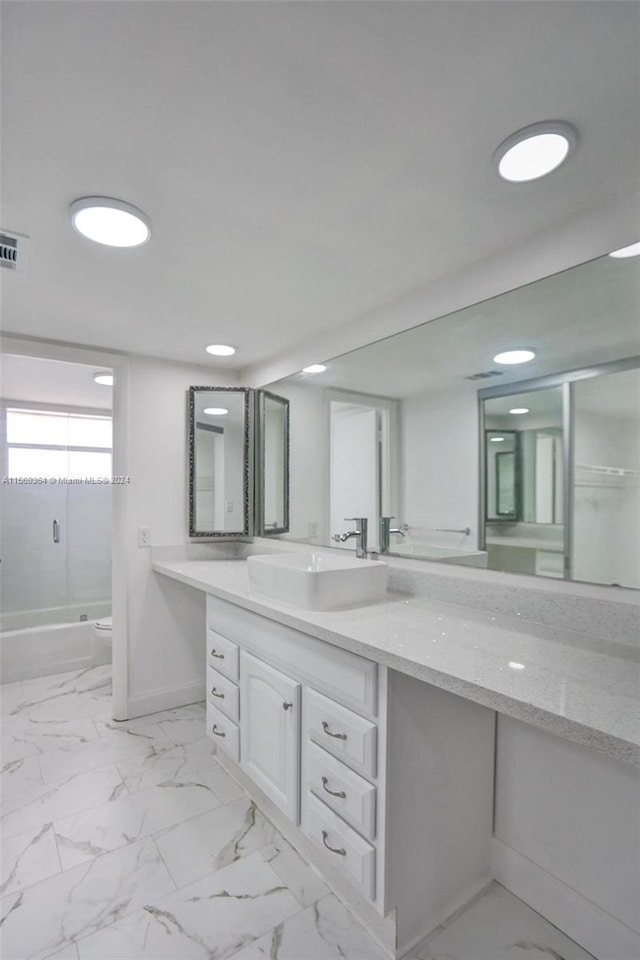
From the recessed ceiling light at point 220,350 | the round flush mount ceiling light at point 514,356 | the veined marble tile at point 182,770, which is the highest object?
the recessed ceiling light at point 220,350

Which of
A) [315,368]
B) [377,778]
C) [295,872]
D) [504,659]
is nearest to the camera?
[504,659]

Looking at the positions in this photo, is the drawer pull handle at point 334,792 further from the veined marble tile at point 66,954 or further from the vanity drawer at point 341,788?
the veined marble tile at point 66,954

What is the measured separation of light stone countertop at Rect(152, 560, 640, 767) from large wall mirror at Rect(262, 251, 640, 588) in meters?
0.20

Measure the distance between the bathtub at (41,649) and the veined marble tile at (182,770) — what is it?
57.0 inches

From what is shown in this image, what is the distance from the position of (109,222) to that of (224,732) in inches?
77.3

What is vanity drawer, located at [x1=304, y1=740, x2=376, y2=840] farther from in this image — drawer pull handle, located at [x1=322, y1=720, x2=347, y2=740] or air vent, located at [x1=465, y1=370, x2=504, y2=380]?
air vent, located at [x1=465, y1=370, x2=504, y2=380]

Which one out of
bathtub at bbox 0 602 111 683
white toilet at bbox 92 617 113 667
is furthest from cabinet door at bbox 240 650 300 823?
bathtub at bbox 0 602 111 683

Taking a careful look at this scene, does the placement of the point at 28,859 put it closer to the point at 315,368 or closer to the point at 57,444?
the point at 315,368

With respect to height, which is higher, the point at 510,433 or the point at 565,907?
the point at 510,433

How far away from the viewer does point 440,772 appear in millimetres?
1397

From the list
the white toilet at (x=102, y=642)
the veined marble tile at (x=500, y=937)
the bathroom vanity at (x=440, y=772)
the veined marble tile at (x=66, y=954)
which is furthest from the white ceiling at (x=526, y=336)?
the white toilet at (x=102, y=642)

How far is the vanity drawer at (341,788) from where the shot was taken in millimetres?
1289

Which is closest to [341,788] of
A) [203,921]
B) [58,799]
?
[203,921]

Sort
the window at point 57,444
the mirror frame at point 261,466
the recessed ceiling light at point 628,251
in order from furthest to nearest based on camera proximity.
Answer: the window at point 57,444 < the mirror frame at point 261,466 < the recessed ceiling light at point 628,251
